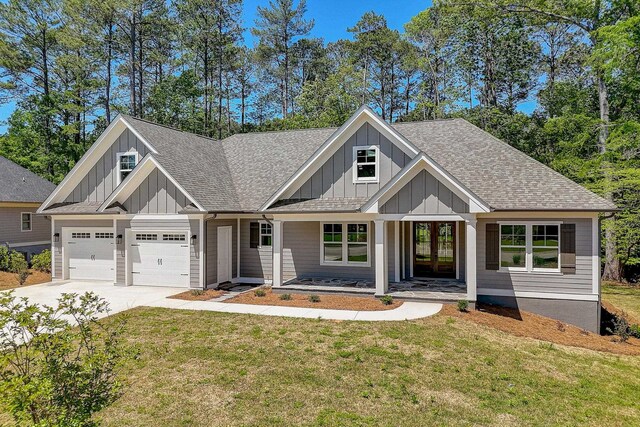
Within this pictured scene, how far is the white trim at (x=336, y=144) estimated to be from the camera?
44.2ft

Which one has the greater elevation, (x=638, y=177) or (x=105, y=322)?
(x=638, y=177)

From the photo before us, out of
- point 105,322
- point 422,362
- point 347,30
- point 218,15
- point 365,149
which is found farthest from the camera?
point 347,30

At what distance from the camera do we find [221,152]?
1952 centimetres

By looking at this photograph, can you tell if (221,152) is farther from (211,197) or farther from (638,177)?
(638,177)

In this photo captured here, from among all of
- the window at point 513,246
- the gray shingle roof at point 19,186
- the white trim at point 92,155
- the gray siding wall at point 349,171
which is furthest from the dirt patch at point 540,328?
the gray shingle roof at point 19,186

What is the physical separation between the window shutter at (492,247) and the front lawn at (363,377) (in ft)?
10.3

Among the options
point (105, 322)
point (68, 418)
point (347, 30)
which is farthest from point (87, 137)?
point (68, 418)

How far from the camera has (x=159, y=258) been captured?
47.5ft

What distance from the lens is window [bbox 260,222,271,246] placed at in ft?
50.5

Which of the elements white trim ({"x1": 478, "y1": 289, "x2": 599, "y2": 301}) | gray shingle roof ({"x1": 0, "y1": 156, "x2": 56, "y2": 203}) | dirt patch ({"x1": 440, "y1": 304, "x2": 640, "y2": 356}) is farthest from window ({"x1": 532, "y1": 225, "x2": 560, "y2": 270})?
gray shingle roof ({"x1": 0, "y1": 156, "x2": 56, "y2": 203})

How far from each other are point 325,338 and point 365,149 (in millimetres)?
7722

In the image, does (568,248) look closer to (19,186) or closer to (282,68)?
(19,186)

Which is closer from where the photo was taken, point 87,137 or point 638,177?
point 638,177

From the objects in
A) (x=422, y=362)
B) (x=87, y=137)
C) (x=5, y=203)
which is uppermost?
(x=87, y=137)
